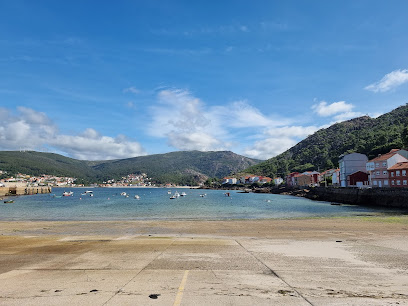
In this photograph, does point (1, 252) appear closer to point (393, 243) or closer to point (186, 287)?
point (186, 287)

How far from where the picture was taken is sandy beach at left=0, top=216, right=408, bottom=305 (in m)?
7.43

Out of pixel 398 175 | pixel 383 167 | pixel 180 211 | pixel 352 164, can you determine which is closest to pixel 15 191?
pixel 180 211

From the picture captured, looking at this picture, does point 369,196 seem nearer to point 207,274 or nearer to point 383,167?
point 383,167

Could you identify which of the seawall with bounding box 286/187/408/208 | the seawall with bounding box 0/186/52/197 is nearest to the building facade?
the seawall with bounding box 286/187/408/208

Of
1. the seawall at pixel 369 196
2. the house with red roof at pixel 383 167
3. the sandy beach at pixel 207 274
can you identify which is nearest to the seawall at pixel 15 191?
the seawall at pixel 369 196

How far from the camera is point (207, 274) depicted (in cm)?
980

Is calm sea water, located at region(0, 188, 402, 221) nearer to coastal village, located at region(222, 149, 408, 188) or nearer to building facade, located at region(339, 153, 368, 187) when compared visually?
coastal village, located at region(222, 149, 408, 188)

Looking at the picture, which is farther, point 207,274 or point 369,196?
point 369,196

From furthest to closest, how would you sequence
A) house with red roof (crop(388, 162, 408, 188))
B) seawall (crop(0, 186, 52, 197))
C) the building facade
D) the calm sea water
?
seawall (crop(0, 186, 52, 197)), the building facade, house with red roof (crop(388, 162, 408, 188)), the calm sea water

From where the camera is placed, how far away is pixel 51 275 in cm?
998

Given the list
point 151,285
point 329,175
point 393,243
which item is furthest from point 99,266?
point 329,175

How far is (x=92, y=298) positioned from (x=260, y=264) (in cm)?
638

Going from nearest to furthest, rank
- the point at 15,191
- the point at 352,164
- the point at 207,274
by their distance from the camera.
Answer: the point at 207,274 → the point at 352,164 → the point at 15,191

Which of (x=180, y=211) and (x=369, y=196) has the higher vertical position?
(x=369, y=196)
